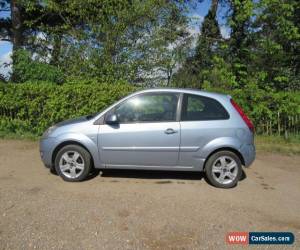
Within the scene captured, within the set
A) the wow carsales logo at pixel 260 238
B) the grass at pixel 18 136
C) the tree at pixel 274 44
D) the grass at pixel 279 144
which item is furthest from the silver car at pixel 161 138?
the tree at pixel 274 44

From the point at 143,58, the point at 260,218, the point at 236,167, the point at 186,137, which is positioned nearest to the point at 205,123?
the point at 186,137

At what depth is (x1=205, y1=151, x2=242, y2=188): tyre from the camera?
5.67 m

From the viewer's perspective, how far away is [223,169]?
5.70m

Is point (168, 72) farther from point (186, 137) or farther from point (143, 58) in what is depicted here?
point (186, 137)

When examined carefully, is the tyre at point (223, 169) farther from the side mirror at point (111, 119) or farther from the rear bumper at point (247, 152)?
the side mirror at point (111, 119)

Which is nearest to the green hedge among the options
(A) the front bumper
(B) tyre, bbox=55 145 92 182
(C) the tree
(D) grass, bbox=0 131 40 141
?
(D) grass, bbox=0 131 40 141

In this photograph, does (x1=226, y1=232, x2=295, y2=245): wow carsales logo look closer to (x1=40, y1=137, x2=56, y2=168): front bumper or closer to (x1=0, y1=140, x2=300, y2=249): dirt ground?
(x1=0, y1=140, x2=300, y2=249): dirt ground

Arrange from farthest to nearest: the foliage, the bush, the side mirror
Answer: the foliage < the bush < the side mirror

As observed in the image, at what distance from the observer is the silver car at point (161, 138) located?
560 cm

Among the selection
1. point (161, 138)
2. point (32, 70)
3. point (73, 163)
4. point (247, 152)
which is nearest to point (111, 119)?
point (161, 138)

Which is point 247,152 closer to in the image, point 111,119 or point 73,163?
point 111,119

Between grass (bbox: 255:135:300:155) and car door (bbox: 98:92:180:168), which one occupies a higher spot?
car door (bbox: 98:92:180:168)

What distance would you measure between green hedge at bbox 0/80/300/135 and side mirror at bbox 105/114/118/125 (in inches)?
149

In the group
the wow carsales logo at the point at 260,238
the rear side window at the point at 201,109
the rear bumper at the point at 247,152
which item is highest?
the rear side window at the point at 201,109
